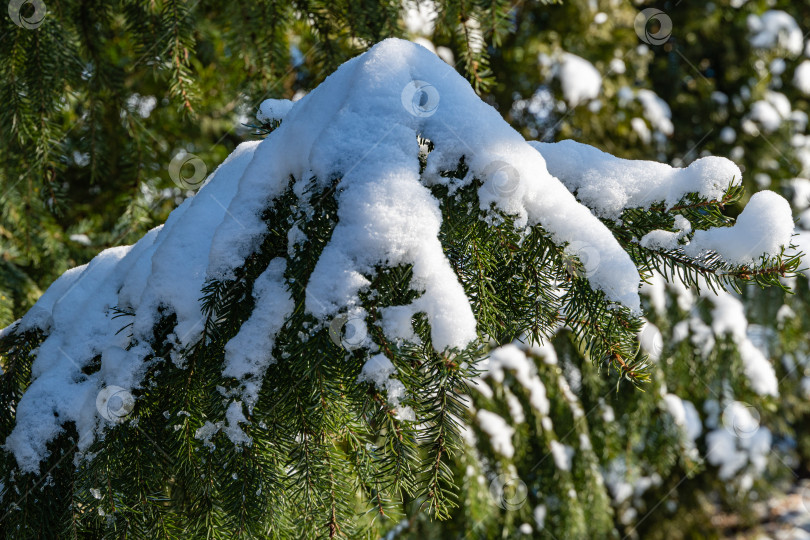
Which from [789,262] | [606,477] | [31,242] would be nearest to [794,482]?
[606,477]

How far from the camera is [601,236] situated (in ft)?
2.16

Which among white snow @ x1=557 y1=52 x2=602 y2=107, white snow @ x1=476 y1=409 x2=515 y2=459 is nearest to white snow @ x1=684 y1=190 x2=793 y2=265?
white snow @ x1=476 y1=409 x2=515 y2=459

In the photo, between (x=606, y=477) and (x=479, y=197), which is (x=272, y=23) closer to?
(x=479, y=197)

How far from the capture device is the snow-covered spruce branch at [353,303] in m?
0.63

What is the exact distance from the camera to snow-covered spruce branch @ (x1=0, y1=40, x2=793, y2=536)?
2.06ft

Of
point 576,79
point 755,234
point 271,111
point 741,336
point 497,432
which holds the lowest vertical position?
point 741,336

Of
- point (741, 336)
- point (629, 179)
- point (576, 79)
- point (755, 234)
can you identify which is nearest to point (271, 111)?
point (629, 179)

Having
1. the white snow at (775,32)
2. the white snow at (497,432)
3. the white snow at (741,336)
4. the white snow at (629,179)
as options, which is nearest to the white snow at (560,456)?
the white snow at (497,432)

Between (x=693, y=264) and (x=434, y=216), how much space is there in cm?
36

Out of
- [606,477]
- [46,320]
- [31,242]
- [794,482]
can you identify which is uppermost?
[46,320]

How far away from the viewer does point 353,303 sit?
0.62m

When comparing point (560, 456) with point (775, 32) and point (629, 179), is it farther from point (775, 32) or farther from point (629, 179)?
point (775, 32)

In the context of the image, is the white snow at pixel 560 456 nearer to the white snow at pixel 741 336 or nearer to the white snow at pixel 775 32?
the white snow at pixel 741 336

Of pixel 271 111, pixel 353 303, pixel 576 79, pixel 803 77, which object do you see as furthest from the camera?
pixel 803 77
